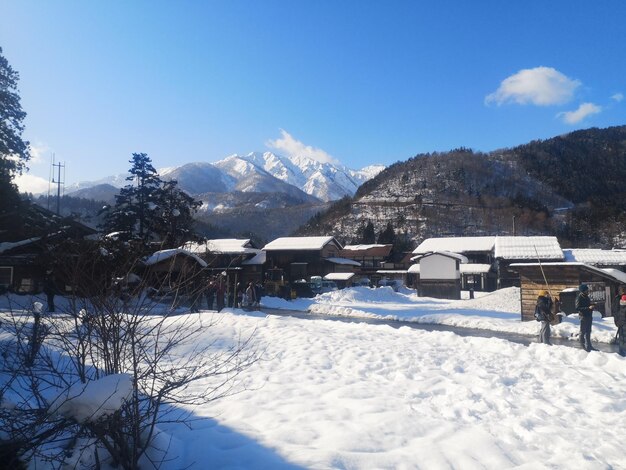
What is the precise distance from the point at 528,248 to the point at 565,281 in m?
17.4

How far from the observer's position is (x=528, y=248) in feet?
113

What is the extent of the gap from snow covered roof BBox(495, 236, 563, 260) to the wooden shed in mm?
12887

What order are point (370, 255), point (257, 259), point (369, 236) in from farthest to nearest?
1. point (369, 236)
2. point (370, 255)
3. point (257, 259)

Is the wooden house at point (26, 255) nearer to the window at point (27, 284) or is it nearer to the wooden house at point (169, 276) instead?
the window at point (27, 284)

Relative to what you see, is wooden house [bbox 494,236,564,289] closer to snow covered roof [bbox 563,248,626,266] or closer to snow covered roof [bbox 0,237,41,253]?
snow covered roof [bbox 563,248,626,266]

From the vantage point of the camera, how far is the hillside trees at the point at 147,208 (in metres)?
30.4

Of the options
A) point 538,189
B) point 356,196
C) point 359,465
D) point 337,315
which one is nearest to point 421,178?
point 356,196

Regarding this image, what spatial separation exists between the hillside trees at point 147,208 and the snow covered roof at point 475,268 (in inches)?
1059

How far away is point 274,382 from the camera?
7223 millimetres

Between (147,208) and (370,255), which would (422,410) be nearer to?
(147,208)

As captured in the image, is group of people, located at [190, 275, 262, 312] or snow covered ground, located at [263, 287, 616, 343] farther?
group of people, located at [190, 275, 262, 312]

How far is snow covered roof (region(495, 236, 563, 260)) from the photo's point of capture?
32.0 meters

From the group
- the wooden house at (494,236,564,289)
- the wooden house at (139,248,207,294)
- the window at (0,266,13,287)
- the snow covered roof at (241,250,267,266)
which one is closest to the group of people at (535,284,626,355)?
the wooden house at (139,248,207,294)

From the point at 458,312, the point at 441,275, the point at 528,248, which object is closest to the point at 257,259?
the point at 441,275
